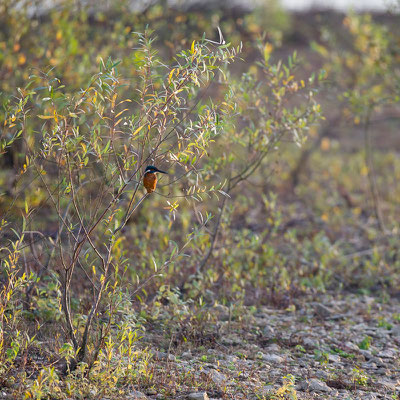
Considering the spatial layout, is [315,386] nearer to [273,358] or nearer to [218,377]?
[273,358]

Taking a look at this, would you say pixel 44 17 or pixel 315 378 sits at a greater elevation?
pixel 44 17

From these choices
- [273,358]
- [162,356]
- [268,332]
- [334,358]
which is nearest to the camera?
[162,356]

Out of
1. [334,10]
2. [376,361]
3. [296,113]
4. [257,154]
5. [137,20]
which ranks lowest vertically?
[376,361]

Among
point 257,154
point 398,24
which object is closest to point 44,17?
point 257,154

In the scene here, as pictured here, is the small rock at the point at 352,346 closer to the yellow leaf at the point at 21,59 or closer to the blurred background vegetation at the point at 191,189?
the blurred background vegetation at the point at 191,189

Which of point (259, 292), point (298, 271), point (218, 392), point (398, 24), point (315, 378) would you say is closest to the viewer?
point (218, 392)

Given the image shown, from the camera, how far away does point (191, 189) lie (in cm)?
402

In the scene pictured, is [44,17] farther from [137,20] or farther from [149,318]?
[149,318]

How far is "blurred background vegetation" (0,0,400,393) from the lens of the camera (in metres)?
4.06

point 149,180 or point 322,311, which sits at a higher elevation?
point 149,180

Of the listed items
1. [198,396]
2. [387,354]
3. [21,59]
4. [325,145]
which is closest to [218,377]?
[198,396]

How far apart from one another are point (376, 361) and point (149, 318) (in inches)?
78.3

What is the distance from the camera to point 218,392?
150 inches

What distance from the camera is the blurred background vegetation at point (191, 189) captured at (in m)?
4.06
